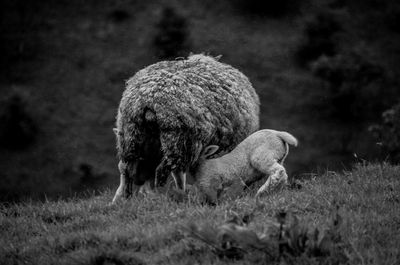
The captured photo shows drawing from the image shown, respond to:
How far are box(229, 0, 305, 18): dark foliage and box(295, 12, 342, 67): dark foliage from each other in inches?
59.4

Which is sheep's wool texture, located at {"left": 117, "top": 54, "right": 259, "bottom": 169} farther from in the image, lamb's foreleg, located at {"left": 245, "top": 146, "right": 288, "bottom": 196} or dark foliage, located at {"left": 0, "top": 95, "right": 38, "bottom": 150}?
dark foliage, located at {"left": 0, "top": 95, "right": 38, "bottom": 150}

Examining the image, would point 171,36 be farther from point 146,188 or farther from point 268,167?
point 268,167

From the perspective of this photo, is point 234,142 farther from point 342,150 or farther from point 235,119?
point 342,150

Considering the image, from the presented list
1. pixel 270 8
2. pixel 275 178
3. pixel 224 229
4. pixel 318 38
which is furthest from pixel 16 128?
pixel 224 229

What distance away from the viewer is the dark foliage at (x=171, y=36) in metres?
23.1

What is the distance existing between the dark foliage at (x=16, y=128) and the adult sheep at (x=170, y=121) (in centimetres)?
1587

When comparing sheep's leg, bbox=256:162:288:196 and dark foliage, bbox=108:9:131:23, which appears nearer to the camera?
sheep's leg, bbox=256:162:288:196

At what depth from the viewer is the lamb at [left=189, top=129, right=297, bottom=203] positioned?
613cm

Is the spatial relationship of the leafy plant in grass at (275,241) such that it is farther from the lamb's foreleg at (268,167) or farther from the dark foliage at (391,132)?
the dark foliage at (391,132)

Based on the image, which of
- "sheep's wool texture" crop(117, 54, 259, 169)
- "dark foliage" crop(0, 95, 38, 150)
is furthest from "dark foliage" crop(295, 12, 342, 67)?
"sheep's wool texture" crop(117, 54, 259, 169)

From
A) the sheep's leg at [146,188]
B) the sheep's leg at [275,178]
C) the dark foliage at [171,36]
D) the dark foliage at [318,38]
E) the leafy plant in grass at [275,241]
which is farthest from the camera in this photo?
the dark foliage at [318,38]

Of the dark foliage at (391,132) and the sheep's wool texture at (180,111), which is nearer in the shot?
the sheep's wool texture at (180,111)

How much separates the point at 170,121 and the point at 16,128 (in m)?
17.3

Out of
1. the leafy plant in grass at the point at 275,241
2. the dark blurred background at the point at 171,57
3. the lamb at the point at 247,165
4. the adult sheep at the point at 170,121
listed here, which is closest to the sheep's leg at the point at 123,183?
the adult sheep at the point at 170,121
